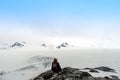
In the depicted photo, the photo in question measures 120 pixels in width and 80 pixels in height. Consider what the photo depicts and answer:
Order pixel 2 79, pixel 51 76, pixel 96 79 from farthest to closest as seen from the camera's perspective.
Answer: pixel 2 79 < pixel 51 76 < pixel 96 79

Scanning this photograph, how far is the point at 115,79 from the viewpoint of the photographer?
1467 inches

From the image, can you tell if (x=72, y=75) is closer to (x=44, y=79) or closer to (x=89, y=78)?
(x=89, y=78)

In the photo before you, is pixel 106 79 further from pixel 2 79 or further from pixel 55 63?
pixel 2 79

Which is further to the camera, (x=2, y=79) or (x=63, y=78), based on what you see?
(x=2, y=79)

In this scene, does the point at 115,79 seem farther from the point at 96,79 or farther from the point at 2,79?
the point at 2,79

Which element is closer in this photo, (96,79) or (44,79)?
(96,79)

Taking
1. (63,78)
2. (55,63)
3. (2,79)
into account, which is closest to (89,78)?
(63,78)

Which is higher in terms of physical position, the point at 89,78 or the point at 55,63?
→ the point at 55,63

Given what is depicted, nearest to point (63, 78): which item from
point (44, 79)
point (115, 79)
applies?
point (44, 79)

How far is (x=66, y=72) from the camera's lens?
3700 cm

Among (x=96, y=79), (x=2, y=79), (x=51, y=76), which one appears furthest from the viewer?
(x=2, y=79)

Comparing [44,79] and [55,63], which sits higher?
[55,63]

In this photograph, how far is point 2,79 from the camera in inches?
4803

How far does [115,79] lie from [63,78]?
8.95 metres
